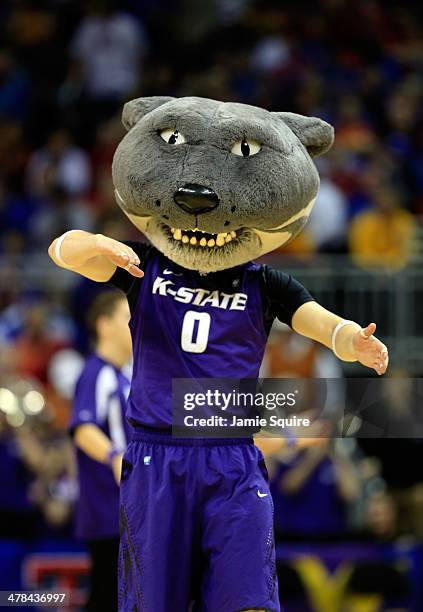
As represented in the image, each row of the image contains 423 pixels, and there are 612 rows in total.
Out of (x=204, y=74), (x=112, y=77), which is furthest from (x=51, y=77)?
(x=204, y=74)

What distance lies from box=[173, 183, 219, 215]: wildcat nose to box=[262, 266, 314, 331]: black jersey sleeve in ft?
1.31

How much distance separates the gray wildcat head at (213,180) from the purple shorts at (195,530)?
66 centimetres

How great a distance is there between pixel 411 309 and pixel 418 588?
2424mm

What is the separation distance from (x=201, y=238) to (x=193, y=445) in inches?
27.9

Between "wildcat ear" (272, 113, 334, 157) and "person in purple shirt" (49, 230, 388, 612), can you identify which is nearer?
"person in purple shirt" (49, 230, 388, 612)

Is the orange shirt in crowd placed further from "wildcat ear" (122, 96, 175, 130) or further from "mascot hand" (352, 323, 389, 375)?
"mascot hand" (352, 323, 389, 375)

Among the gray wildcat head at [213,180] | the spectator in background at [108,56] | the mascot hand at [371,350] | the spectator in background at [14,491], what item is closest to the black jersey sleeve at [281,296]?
the gray wildcat head at [213,180]

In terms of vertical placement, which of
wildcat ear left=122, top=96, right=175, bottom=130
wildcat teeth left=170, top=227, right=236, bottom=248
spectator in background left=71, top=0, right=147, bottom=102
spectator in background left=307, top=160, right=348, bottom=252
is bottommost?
wildcat teeth left=170, top=227, right=236, bottom=248

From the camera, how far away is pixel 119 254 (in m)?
3.98

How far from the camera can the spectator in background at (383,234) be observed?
9227 millimetres

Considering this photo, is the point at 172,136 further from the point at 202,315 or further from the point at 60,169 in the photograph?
the point at 60,169

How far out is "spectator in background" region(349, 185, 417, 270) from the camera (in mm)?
9227

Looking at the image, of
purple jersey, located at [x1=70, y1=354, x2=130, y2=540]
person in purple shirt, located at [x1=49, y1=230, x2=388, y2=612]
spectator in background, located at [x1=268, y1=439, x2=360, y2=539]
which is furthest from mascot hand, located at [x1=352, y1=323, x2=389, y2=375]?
spectator in background, located at [x1=268, y1=439, x2=360, y2=539]

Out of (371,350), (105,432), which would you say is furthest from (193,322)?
(105,432)
